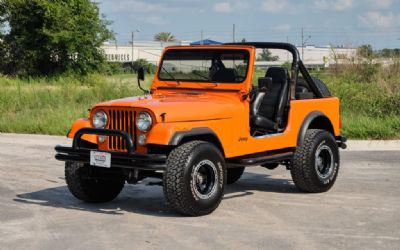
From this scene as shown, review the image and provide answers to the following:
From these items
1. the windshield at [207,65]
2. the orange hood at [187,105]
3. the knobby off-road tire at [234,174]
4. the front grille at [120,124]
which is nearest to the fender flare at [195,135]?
the orange hood at [187,105]

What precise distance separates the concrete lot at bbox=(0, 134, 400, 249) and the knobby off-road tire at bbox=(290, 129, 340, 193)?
5.7 inches

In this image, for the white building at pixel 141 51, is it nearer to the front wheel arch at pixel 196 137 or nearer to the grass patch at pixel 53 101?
the grass patch at pixel 53 101

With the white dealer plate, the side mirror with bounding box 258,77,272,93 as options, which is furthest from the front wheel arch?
the side mirror with bounding box 258,77,272,93

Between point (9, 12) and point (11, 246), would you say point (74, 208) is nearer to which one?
point (11, 246)

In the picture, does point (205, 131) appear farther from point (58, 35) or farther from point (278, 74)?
point (58, 35)

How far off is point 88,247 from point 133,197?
2.47 metres

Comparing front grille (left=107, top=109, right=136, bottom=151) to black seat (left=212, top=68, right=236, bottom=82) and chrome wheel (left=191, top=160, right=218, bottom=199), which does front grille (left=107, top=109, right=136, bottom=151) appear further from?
black seat (left=212, top=68, right=236, bottom=82)

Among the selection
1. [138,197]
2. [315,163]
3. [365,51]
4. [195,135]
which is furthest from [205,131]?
[365,51]

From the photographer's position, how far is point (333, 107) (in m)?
8.92

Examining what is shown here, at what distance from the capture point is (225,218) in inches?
270

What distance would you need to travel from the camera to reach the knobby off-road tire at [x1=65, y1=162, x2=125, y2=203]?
7.54 m

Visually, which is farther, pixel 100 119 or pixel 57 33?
pixel 57 33

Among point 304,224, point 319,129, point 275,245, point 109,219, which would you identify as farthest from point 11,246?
point 319,129

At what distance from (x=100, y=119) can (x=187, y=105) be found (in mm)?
974
